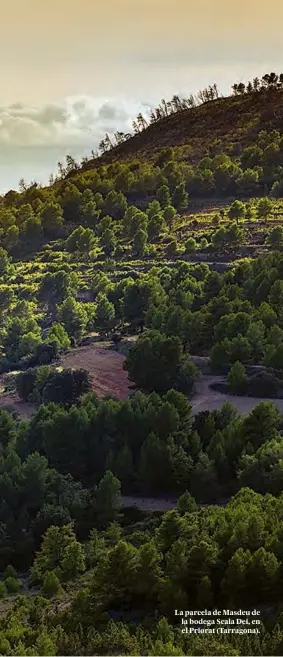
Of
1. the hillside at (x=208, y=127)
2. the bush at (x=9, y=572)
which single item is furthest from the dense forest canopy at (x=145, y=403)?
the hillside at (x=208, y=127)

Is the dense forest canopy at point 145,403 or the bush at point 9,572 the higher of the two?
the dense forest canopy at point 145,403

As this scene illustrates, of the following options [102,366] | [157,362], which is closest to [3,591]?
[157,362]

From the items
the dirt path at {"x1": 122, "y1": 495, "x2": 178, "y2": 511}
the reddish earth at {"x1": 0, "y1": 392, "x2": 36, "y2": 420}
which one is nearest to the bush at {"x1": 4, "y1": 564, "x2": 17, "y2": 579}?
the dirt path at {"x1": 122, "y1": 495, "x2": 178, "y2": 511}

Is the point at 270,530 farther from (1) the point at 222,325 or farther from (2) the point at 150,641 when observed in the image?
(1) the point at 222,325

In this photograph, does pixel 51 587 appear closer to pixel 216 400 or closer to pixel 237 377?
pixel 216 400

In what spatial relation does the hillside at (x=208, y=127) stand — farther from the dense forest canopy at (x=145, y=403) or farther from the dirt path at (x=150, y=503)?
the dirt path at (x=150, y=503)

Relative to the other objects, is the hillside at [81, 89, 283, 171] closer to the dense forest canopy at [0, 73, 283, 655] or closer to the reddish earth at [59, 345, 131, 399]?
the dense forest canopy at [0, 73, 283, 655]
